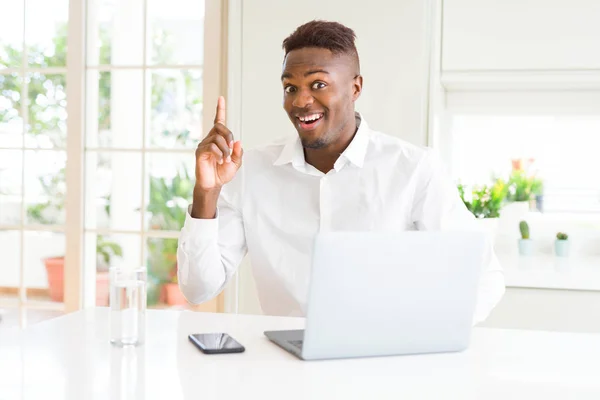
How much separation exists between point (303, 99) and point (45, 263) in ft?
12.7

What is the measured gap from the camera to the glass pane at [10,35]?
16.0 ft

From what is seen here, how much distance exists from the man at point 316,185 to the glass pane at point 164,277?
8.29 ft

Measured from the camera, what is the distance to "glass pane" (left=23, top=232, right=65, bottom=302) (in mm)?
5285

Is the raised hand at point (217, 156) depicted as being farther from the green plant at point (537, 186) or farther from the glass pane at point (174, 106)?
the glass pane at point (174, 106)

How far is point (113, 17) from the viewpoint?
19.1 feet

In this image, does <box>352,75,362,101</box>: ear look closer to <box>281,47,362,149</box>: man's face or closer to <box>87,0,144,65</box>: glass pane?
<box>281,47,362,149</box>: man's face

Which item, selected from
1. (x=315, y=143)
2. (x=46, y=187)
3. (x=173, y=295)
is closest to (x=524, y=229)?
(x=315, y=143)

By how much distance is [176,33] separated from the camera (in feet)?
18.9

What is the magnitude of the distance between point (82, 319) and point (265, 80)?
1.66 meters

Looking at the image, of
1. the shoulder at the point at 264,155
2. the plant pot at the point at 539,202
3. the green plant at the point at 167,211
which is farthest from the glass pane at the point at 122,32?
the shoulder at the point at 264,155

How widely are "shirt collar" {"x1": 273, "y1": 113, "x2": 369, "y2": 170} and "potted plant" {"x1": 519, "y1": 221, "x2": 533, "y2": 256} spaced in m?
1.33

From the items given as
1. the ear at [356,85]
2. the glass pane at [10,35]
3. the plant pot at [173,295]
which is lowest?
the plant pot at [173,295]

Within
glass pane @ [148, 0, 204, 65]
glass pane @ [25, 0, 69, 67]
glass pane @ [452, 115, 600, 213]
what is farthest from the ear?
glass pane @ [148, 0, 204, 65]

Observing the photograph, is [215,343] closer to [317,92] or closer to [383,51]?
[317,92]
